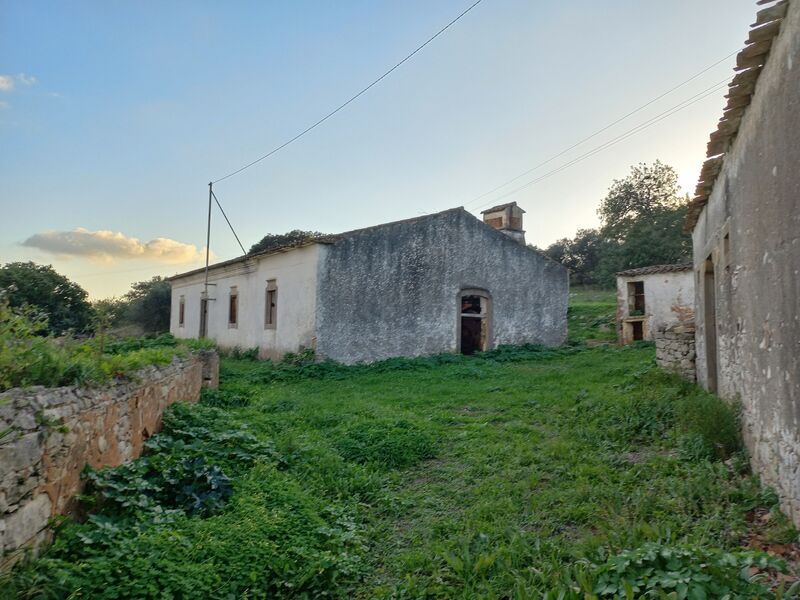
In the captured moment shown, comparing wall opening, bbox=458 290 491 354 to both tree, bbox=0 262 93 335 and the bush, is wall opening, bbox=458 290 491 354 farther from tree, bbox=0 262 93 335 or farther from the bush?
tree, bbox=0 262 93 335

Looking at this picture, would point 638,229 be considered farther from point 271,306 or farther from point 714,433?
point 714,433

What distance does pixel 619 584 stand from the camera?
291 centimetres

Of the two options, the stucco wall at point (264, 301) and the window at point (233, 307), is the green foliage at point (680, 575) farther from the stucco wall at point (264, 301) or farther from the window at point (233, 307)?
the window at point (233, 307)

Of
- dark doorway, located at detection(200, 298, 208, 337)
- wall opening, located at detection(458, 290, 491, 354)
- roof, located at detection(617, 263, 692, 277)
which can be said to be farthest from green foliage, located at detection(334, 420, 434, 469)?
dark doorway, located at detection(200, 298, 208, 337)

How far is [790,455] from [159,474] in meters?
4.78

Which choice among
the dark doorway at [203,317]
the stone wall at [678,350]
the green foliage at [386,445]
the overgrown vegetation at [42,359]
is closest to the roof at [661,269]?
the stone wall at [678,350]

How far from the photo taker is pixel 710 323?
25.5 feet

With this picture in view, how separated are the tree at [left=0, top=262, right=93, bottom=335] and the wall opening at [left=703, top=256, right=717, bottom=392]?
1048 inches

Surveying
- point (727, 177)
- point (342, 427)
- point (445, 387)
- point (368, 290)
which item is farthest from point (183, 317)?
point (727, 177)

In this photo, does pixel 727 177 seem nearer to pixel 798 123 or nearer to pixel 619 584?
pixel 798 123

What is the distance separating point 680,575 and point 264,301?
15.2m

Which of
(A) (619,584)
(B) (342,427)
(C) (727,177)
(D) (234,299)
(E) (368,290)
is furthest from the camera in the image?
(D) (234,299)

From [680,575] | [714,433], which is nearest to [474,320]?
[714,433]

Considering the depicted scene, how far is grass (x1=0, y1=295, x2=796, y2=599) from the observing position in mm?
3240
